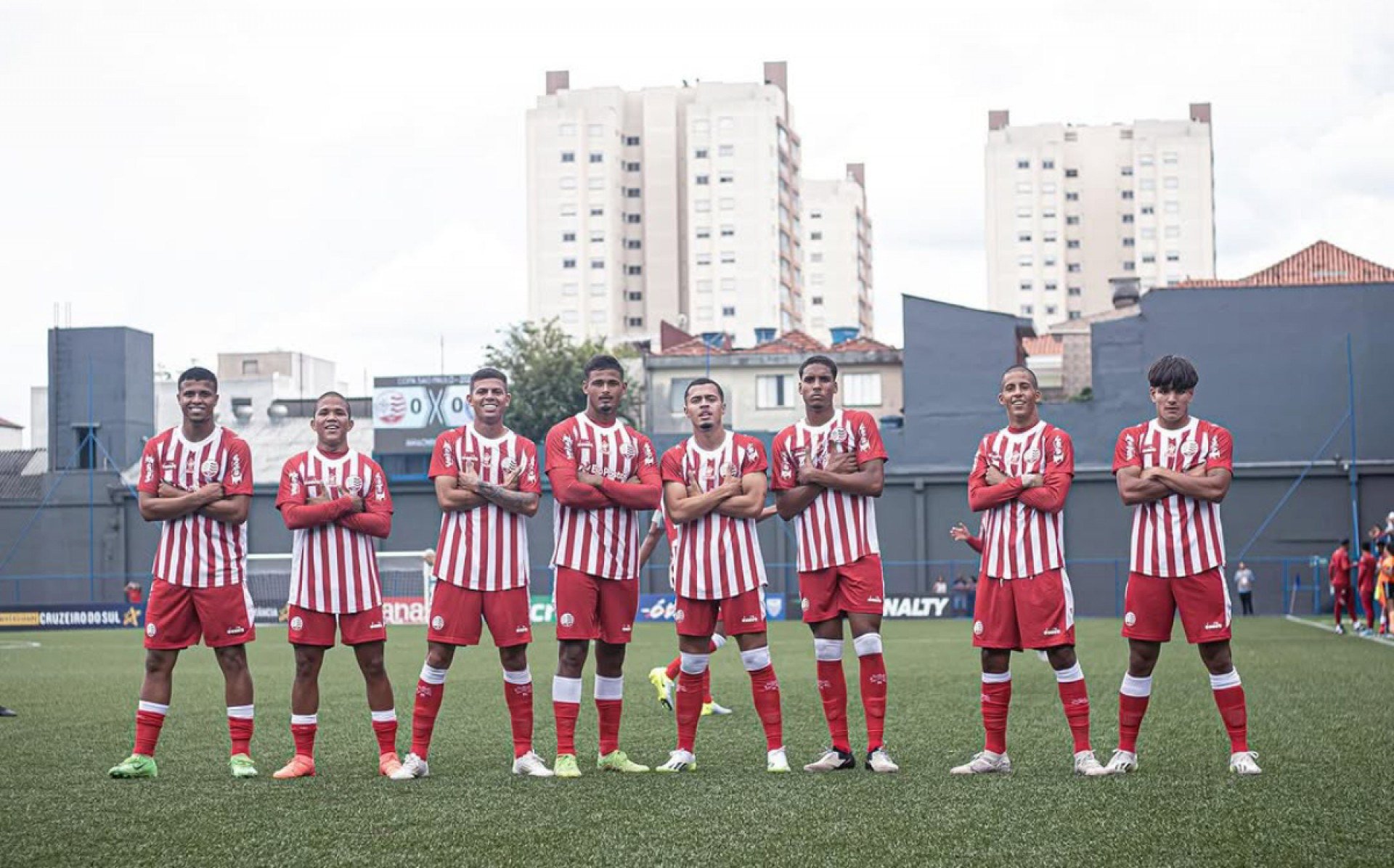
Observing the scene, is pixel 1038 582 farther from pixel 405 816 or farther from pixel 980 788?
pixel 405 816

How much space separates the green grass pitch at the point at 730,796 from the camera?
641 cm

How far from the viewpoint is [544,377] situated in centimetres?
6662

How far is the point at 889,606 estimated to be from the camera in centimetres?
4069

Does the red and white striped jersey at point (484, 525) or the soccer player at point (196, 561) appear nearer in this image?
the red and white striped jersey at point (484, 525)

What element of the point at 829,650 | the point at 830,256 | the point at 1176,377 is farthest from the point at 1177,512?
the point at 830,256

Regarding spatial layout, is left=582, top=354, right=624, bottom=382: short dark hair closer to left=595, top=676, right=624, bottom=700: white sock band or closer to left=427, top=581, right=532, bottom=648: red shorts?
left=427, top=581, right=532, bottom=648: red shorts

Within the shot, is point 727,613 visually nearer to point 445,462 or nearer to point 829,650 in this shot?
point 829,650

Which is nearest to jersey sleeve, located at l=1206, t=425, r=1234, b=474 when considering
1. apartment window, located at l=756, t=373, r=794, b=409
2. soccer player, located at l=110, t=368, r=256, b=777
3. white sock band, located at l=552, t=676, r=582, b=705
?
white sock band, located at l=552, t=676, r=582, b=705

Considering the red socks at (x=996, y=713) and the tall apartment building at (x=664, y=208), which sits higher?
the tall apartment building at (x=664, y=208)

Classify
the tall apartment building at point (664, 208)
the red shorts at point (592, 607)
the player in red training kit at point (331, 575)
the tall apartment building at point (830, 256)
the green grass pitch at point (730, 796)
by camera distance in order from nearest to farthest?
the green grass pitch at point (730, 796) → the red shorts at point (592, 607) → the player in red training kit at point (331, 575) → the tall apartment building at point (664, 208) → the tall apartment building at point (830, 256)

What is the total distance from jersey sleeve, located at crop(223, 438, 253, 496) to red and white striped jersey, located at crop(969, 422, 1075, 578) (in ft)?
14.7

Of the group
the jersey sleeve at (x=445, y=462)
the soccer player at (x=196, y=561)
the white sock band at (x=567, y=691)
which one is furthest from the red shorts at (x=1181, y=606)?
the soccer player at (x=196, y=561)

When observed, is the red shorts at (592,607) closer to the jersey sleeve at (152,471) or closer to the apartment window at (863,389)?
the jersey sleeve at (152,471)

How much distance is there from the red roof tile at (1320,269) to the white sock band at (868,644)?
5269cm
